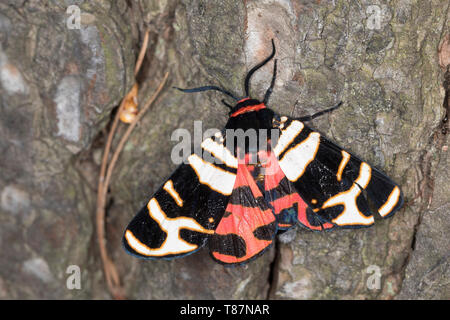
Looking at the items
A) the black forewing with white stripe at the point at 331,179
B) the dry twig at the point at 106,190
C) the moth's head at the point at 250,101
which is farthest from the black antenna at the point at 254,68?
the dry twig at the point at 106,190

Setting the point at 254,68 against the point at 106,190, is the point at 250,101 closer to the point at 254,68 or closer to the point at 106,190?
the point at 254,68

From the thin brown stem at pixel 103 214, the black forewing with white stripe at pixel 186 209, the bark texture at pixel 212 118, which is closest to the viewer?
the bark texture at pixel 212 118

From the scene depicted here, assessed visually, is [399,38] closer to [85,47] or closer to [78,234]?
[85,47]

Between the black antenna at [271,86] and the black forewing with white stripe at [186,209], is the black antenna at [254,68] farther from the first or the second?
the black forewing with white stripe at [186,209]

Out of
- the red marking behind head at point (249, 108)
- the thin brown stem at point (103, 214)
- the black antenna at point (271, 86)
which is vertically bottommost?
the thin brown stem at point (103, 214)

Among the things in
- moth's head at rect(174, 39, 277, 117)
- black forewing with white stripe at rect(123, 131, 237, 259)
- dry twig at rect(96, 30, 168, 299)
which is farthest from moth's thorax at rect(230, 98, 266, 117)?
dry twig at rect(96, 30, 168, 299)

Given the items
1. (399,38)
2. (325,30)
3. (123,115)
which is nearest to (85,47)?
(123,115)

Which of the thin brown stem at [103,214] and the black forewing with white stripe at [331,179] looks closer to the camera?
the black forewing with white stripe at [331,179]
